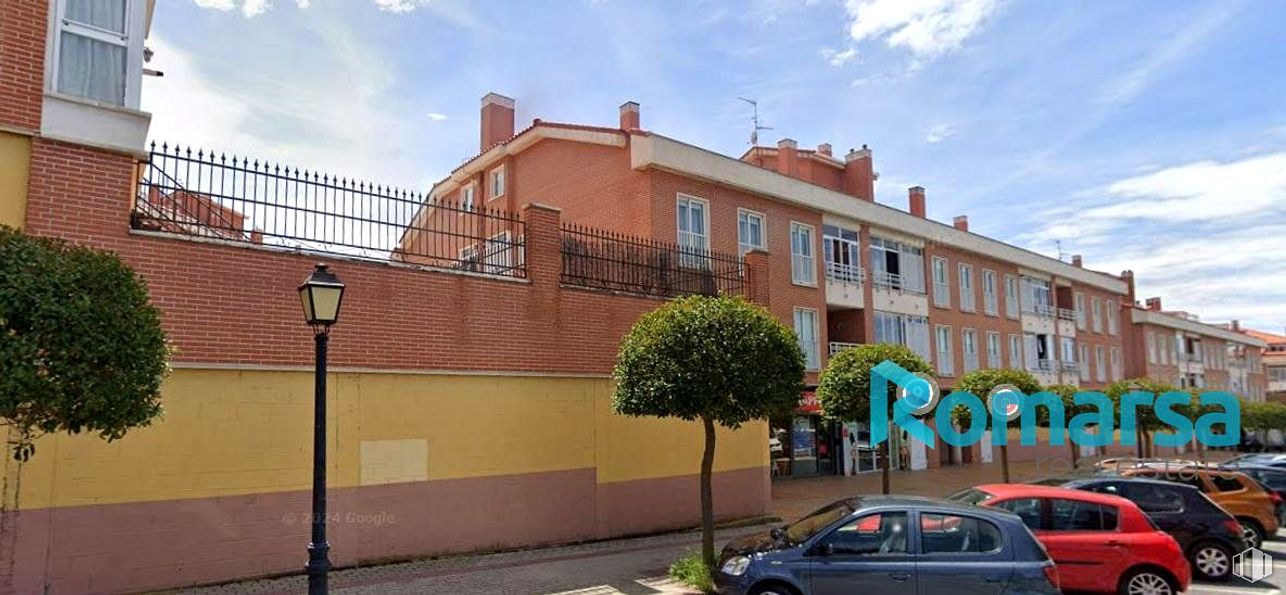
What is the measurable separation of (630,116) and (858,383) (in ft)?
45.1

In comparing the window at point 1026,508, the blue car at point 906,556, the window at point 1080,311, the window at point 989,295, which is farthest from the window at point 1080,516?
the window at point 1080,311

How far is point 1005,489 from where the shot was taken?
9430 mm

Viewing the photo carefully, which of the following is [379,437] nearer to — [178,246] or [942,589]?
[178,246]

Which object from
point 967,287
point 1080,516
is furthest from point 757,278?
point 967,287

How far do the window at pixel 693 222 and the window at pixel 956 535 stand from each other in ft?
45.5

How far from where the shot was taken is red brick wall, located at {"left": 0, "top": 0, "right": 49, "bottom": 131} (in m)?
7.83

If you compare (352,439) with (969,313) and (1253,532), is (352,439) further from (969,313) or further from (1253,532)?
(969,313)

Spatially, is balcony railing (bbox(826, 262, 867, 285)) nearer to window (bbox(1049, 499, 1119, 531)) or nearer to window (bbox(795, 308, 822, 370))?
window (bbox(795, 308, 822, 370))

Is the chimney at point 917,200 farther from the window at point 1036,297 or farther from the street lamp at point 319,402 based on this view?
the street lamp at point 319,402

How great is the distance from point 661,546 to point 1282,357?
87300mm

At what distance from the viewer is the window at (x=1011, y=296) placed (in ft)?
113

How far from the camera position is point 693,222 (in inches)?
850

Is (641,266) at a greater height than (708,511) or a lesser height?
greater

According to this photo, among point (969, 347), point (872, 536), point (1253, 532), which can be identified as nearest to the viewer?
point (872, 536)
